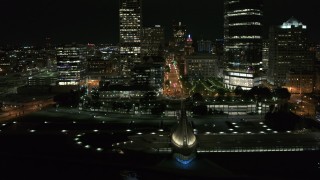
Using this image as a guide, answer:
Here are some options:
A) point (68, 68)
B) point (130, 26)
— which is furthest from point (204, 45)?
point (68, 68)

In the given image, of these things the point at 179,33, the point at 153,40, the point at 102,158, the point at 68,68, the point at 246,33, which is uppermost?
the point at 179,33

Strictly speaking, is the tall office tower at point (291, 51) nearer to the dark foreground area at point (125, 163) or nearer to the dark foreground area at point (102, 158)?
the dark foreground area at point (102, 158)

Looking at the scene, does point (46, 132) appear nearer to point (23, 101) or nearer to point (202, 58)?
point (23, 101)

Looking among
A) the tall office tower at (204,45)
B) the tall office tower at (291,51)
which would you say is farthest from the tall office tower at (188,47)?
the tall office tower at (291,51)

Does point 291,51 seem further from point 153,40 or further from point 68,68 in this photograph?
point 153,40

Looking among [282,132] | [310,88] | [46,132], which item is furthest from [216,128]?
[310,88]

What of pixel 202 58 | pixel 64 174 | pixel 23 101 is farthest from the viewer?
pixel 202 58

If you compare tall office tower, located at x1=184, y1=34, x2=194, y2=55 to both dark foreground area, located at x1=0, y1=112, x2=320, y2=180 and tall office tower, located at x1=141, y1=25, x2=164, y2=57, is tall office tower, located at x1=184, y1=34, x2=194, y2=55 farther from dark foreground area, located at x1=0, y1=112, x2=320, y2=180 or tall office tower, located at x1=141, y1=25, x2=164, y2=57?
dark foreground area, located at x1=0, y1=112, x2=320, y2=180
